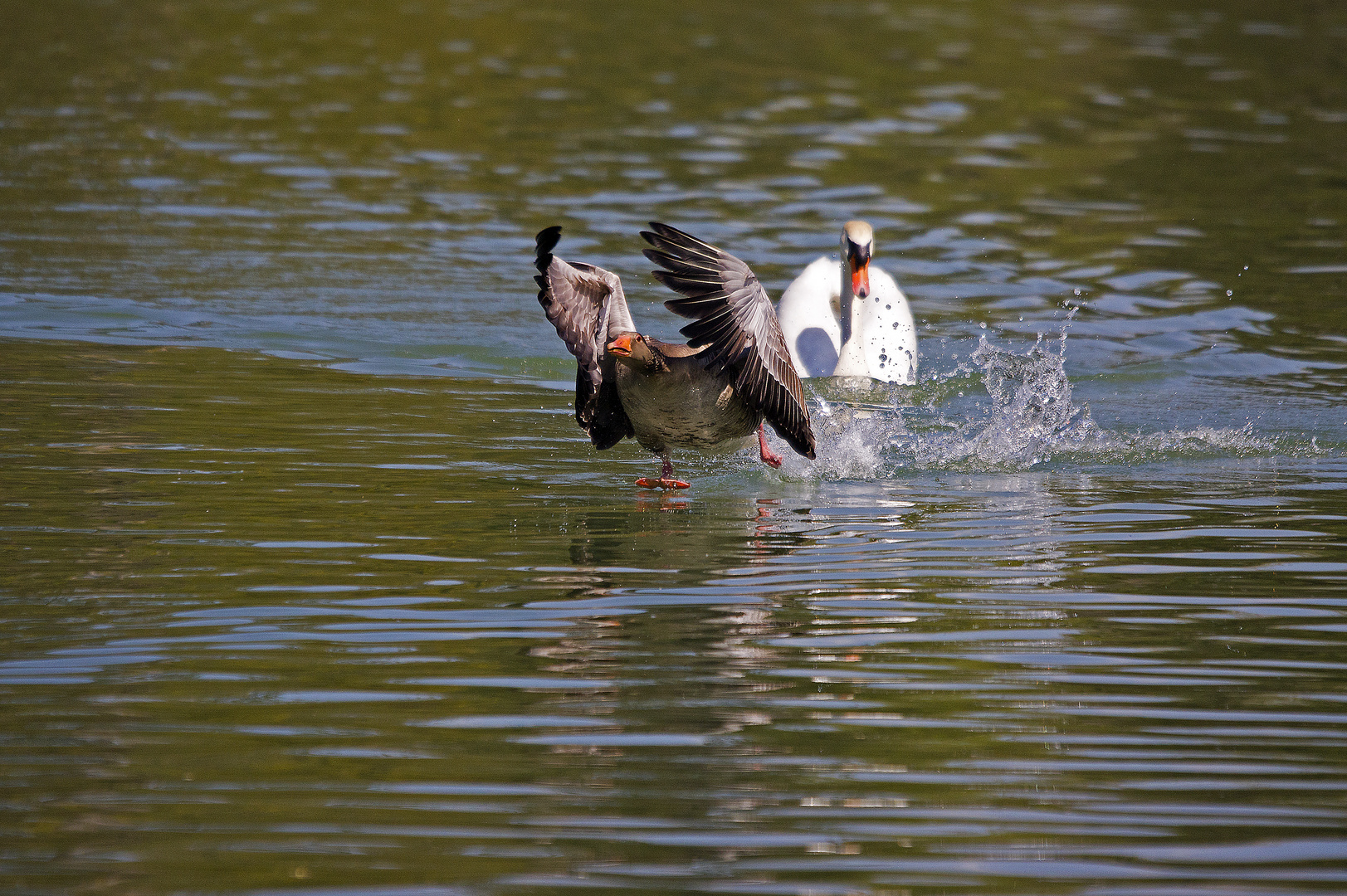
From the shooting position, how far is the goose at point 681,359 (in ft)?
24.6

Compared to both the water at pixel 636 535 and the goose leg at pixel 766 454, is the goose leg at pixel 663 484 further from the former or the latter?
Result: the goose leg at pixel 766 454

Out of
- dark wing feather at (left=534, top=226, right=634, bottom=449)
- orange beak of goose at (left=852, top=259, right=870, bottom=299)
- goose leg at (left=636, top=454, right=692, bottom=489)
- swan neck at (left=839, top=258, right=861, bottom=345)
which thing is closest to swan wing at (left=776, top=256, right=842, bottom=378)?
swan neck at (left=839, top=258, right=861, bottom=345)

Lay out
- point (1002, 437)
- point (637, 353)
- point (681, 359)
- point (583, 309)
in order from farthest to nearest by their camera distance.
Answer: point (1002, 437) < point (681, 359) < point (583, 309) < point (637, 353)

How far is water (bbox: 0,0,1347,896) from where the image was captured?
4.66 metres

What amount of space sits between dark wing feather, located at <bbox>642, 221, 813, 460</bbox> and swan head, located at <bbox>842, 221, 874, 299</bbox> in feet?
10.4

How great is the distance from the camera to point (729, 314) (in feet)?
24.8

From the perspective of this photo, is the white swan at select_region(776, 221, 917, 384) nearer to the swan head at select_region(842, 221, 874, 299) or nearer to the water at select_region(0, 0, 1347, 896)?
the swan head at select_region(842, 221, 874, 299)

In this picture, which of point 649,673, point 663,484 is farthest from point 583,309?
point 649,673

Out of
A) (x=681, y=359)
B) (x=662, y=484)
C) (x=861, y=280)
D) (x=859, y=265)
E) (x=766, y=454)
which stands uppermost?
(x=859, y=265)

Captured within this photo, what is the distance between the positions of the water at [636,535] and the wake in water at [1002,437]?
0.05 m

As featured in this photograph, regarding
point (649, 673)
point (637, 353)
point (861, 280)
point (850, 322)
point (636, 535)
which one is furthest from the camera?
point (850, 322)

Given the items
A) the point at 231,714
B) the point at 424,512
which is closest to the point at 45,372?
the point at 424,512

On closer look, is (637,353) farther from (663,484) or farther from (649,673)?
(649,673)

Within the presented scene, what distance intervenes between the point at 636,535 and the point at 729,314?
1.28 meters
